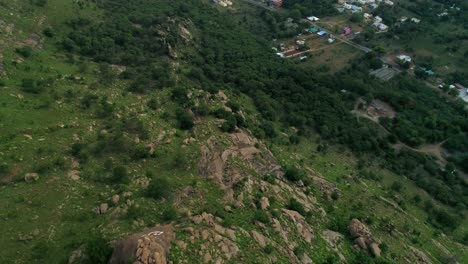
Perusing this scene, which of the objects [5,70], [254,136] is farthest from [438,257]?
[5,70]

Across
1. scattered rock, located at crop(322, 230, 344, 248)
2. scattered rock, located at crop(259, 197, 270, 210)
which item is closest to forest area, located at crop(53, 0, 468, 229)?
scattered rock, located at crop(259, 197, 270, 210)

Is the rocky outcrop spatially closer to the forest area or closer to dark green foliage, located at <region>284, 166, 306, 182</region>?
dark green foliage, located at <region>284, 166, 306, 182</region>

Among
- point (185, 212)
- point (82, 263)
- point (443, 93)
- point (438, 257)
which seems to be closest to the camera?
point (82, 263)

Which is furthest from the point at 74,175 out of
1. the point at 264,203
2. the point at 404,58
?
the point at 404,58

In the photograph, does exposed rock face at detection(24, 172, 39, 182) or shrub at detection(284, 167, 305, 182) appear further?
shrub at detection(284, 167, 305, 182)

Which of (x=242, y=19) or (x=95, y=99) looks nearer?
(x=95, y=99)

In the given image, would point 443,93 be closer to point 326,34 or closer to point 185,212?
point 326,34

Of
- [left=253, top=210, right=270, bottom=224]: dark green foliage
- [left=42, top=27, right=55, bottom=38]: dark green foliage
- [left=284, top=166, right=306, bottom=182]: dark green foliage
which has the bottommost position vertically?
[left=284, top=166, right=306, bottom=182]: dark green foliage
